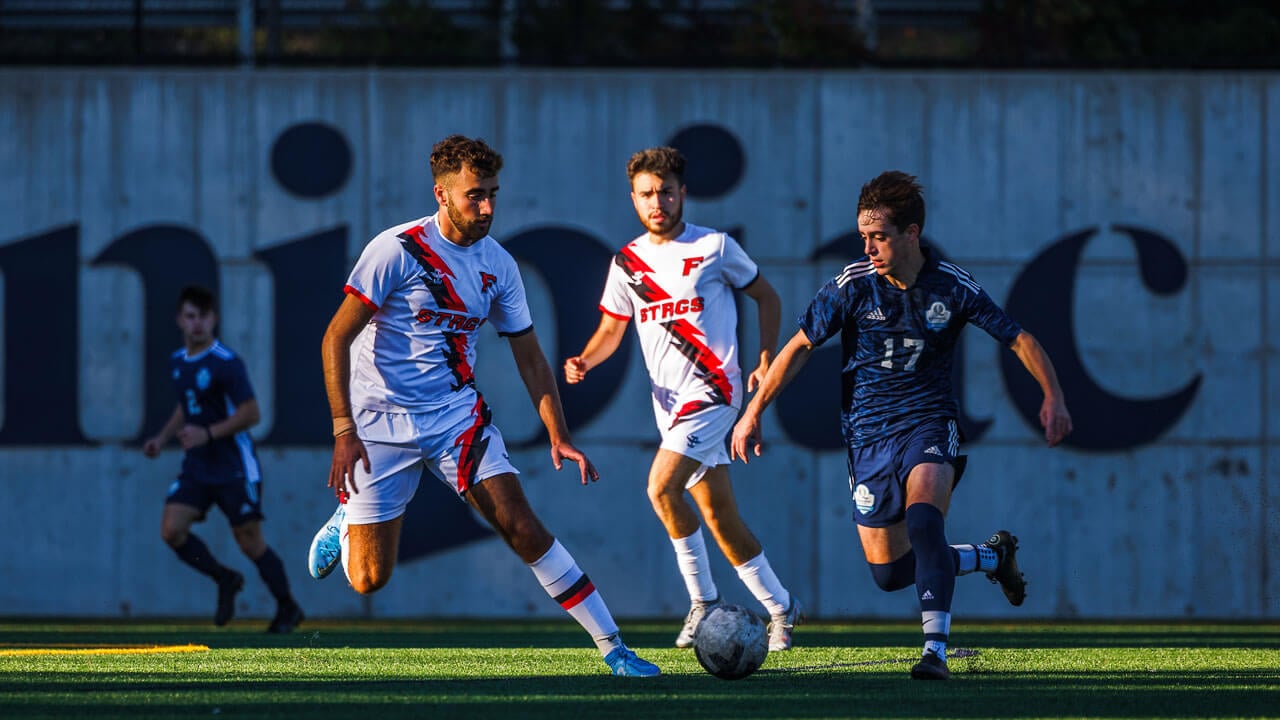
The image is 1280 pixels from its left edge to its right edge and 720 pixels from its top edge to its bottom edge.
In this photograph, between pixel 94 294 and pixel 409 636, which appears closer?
pixel 409 636

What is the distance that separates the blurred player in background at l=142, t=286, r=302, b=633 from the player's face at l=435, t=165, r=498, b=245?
4.25m

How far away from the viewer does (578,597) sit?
6379 mm

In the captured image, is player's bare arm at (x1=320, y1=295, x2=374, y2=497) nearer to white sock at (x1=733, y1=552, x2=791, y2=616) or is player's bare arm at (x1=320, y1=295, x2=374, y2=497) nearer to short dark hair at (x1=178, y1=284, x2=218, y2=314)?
white sock at (x1=733, y1=552, x2=791, y2=616)

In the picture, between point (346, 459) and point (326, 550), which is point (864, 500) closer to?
point (346, 459)

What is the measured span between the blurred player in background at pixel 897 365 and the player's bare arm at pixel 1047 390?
0.01 meters

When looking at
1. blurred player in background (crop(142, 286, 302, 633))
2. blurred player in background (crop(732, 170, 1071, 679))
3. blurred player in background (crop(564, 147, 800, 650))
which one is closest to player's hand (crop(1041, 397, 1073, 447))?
blurred player in background (crop(732, 170, 1071, 679))

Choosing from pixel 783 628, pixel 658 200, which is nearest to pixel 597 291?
pixel 658 200

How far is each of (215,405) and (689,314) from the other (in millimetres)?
3926

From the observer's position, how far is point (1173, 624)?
12.2 meters

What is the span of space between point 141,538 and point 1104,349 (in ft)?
25.7

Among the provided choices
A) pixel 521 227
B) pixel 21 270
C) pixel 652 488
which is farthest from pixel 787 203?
pixel 21 270

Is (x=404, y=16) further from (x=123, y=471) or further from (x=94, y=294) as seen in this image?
(x=123, y=471)

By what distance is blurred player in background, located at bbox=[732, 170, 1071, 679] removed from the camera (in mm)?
6566

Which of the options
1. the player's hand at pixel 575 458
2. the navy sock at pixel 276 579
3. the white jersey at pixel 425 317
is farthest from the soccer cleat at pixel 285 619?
the player's hand at pixel 575 458
